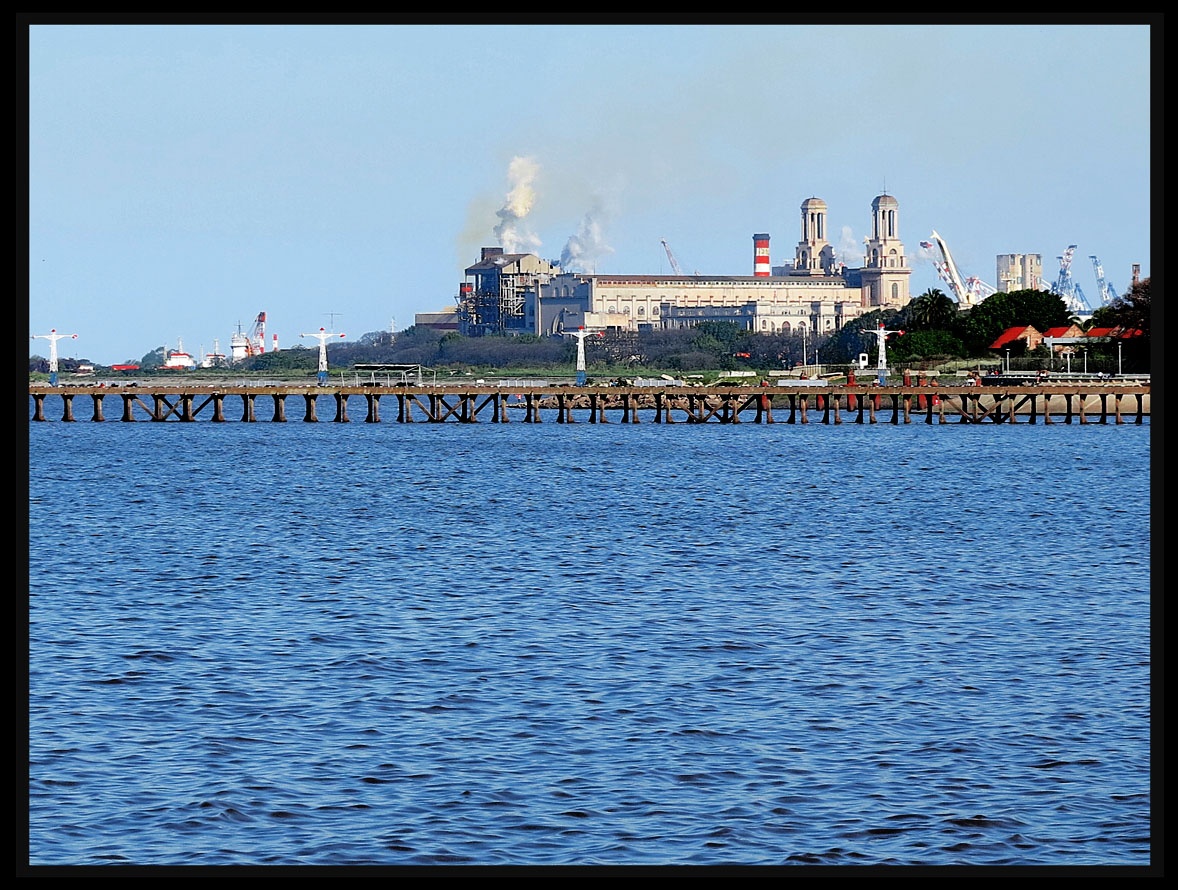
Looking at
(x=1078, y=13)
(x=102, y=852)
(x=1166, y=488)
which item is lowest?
(x=102, y=852)

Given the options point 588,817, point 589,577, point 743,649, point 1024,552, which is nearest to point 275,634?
point 743,649

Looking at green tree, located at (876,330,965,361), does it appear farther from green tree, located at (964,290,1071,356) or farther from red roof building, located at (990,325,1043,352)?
red roof building, located at (990,325,1043,352)

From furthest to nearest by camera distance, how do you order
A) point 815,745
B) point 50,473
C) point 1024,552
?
point 50,473 < point 1024,552 < point 815,745

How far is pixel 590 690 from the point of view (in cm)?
2180

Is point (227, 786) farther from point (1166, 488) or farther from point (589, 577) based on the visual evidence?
point (589, 577)

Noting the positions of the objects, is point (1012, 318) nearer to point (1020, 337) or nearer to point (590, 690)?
point (1020, 337)

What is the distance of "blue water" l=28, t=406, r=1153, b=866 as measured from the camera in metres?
15.0

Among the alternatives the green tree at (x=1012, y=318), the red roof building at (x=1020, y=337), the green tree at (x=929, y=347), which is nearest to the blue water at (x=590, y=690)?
the red roof building at (x=1020, y=337)

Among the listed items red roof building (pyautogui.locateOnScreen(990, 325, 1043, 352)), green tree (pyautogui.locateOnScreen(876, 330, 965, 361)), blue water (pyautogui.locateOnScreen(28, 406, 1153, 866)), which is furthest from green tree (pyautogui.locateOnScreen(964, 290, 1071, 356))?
blue water (pyautogui.locateOnScreen(28, 406, 1153, 866))

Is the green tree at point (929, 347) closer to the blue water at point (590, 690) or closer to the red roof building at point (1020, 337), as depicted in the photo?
the red roof building at point (1020, 337)

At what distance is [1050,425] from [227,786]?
12398 centimetres

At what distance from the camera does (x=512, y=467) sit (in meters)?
85.9

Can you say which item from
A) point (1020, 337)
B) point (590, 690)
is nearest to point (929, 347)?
point (1020, 337)

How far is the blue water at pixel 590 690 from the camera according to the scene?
15.0m
